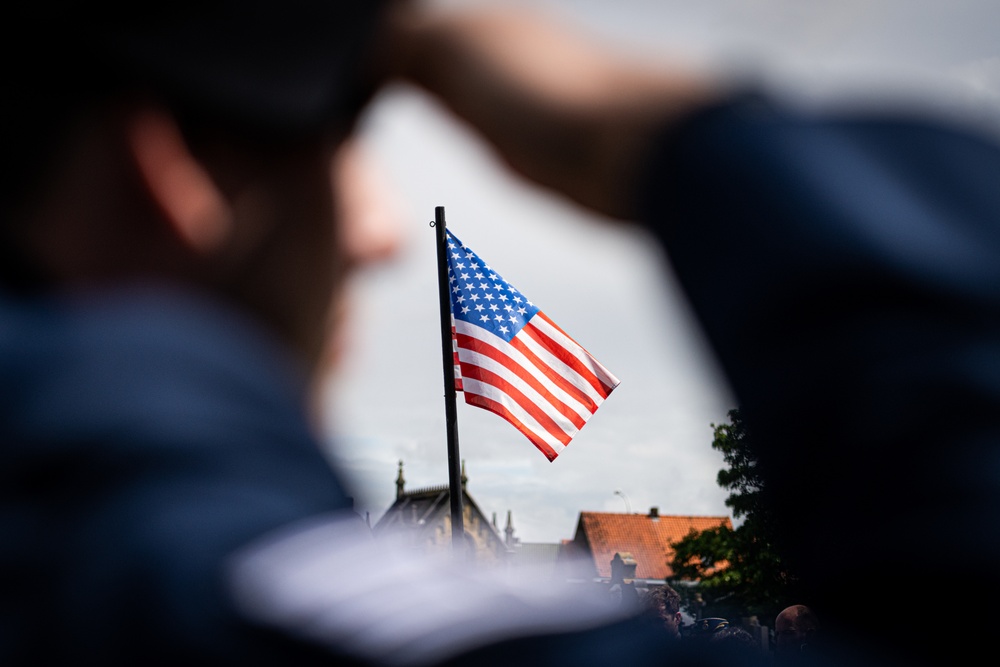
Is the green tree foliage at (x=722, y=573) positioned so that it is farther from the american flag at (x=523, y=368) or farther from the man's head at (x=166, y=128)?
the man's head at (x=166, y=128)

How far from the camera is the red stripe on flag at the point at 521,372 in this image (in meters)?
7.46

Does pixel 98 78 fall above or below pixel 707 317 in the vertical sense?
above

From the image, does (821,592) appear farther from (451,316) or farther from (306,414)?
(451,316)

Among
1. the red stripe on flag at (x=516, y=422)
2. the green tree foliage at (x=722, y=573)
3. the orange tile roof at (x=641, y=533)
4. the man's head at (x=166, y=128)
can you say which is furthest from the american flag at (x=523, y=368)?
the orange tile roof at (x=641, y=533)

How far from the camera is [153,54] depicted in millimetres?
560

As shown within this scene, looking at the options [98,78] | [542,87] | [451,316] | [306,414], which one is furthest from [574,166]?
[451,316]

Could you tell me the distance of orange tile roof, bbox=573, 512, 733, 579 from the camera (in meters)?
48.6

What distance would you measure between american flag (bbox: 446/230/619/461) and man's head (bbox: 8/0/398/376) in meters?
6.67

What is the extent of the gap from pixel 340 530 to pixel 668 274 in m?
0.26

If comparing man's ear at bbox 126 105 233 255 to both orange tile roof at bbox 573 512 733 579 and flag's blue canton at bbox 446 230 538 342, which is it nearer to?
flag's blue canton at bbox 446 230 538 342

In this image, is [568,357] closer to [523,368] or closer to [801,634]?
[523,368]

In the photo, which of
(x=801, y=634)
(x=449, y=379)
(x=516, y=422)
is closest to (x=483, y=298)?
(x=449, y=379)

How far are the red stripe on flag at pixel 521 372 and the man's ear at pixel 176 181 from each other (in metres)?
6.84

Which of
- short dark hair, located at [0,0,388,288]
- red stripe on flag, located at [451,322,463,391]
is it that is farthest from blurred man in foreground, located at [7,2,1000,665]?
red stripe on flag, located at [451,322,463,391]
